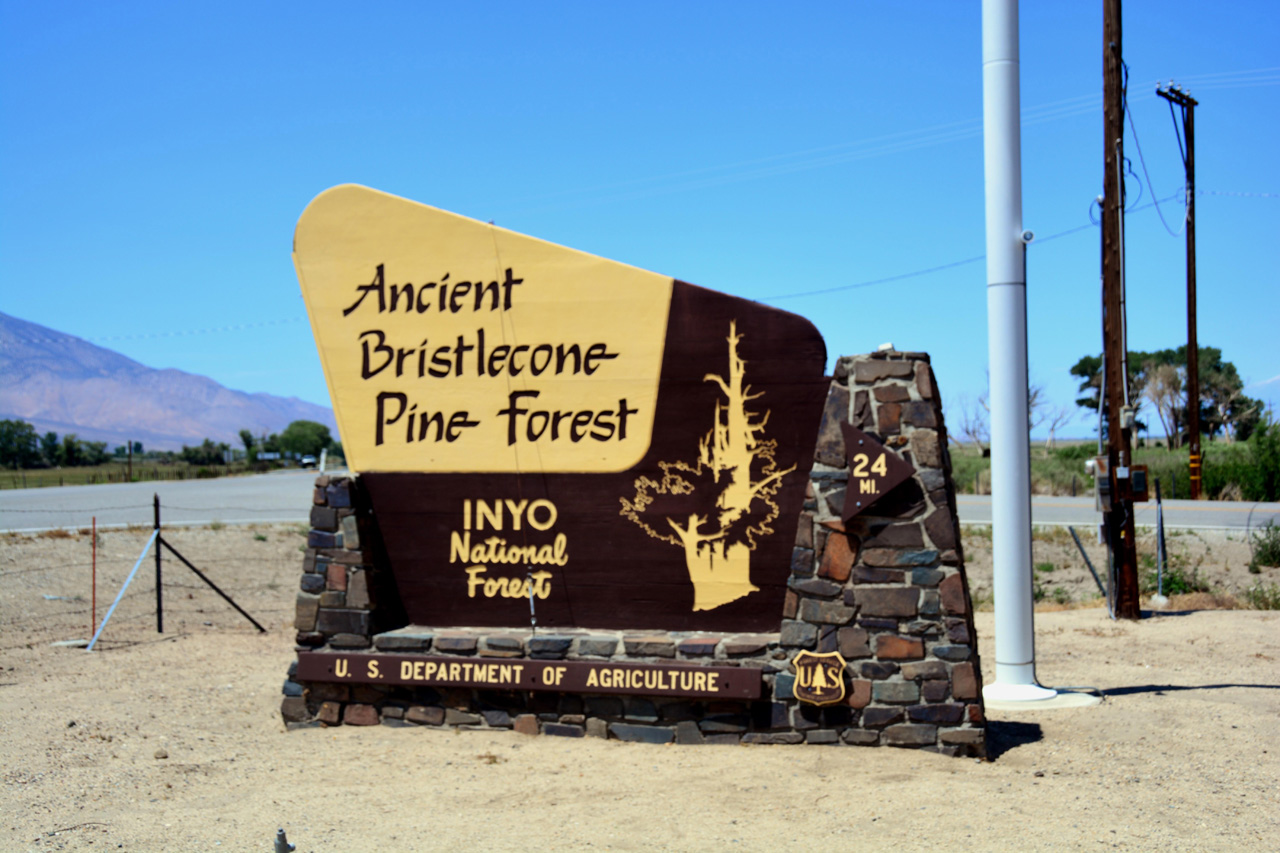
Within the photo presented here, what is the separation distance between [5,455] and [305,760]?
91664mm

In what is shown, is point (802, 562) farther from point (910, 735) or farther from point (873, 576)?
point (910, 735)

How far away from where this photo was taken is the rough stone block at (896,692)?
6.54m

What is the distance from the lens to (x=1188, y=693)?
26.9 ft

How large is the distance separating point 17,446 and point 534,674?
9335 centimetres

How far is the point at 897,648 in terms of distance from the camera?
6.57 meters

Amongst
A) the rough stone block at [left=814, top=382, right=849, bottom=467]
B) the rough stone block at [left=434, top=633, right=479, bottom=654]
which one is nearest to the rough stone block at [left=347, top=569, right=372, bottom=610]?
the rough stone block at [left=434, top=633, right=479, bottom=654]

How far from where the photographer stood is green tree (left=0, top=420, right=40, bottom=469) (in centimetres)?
8231

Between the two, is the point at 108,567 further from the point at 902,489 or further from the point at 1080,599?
the point at 1080,599

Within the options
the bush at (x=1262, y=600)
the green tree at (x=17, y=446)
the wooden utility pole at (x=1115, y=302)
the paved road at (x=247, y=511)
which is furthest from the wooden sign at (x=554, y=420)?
the green tree at (x=17, y=446)

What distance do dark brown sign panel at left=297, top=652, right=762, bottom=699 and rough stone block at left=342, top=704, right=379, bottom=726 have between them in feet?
0.99

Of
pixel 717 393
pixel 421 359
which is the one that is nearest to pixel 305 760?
pixel 421 359

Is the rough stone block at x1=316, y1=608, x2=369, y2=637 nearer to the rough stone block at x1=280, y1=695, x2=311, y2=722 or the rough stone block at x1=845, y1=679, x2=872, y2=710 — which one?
the rough stone block at x1=280, y1=695, x2=311, y2=722

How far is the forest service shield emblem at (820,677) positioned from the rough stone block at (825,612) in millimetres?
224

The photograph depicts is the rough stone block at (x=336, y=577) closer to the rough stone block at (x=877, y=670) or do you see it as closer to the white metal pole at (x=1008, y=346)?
the rough stone block at (x=877, y=670)
